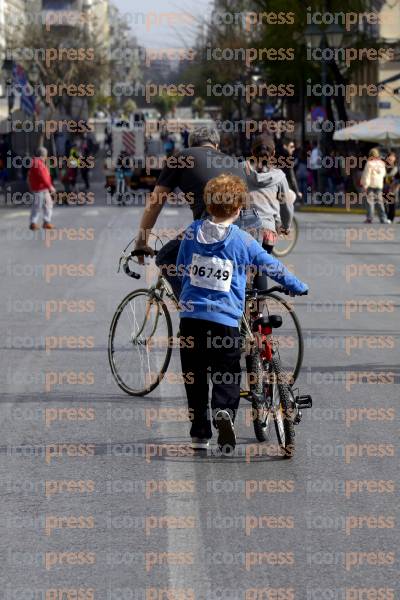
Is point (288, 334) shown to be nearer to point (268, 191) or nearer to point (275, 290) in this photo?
point (275, 290)

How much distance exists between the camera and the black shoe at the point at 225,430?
7.87 metres

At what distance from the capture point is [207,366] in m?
8.26

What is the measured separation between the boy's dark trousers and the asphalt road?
226mm

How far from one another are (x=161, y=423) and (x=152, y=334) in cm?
117

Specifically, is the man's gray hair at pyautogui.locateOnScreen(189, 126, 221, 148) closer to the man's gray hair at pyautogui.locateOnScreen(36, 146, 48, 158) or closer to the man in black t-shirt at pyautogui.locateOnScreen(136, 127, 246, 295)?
the man in black t-shirt at pyautogui.locateOnScreen(136, 127, 246, 295)

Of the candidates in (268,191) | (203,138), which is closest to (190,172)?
(203,138)

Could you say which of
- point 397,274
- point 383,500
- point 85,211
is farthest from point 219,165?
point 85,211

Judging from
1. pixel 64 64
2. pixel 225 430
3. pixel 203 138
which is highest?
pixel 64 64

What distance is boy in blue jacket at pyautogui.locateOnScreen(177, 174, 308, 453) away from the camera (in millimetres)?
7969

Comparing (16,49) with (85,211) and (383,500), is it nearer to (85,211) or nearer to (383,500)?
(85,211)

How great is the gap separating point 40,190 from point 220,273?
2422cm

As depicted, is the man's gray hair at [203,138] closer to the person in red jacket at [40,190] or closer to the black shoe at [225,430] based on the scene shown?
the black shoe at [225,430]

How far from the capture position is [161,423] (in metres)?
9.02

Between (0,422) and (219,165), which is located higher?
(219,165)
